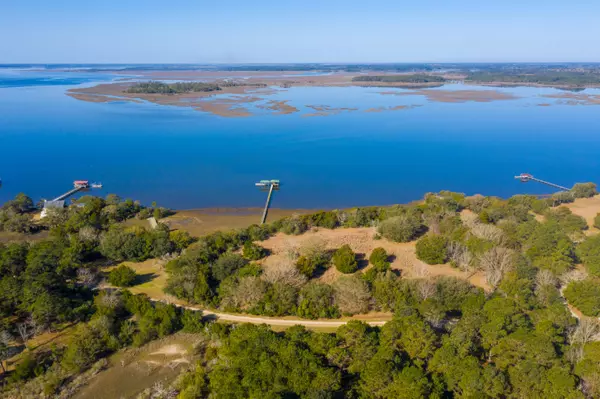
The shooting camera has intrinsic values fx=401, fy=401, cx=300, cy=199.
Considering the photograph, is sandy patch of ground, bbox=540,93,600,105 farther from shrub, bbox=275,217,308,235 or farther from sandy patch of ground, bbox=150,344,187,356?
sandy patch of ground, bbox=150,344,187,356

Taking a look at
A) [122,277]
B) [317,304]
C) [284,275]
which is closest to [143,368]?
[122,277]

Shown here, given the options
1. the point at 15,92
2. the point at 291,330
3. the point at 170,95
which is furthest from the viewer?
the point at 15,92

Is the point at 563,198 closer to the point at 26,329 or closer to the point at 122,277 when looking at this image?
the point at 122,277

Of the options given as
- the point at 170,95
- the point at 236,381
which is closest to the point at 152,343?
the point at 236,381

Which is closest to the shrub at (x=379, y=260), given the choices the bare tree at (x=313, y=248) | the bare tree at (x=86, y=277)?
the bare tree at (x=313, y=248)

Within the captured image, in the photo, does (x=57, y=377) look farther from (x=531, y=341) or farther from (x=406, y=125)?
(x=406, y=125)
